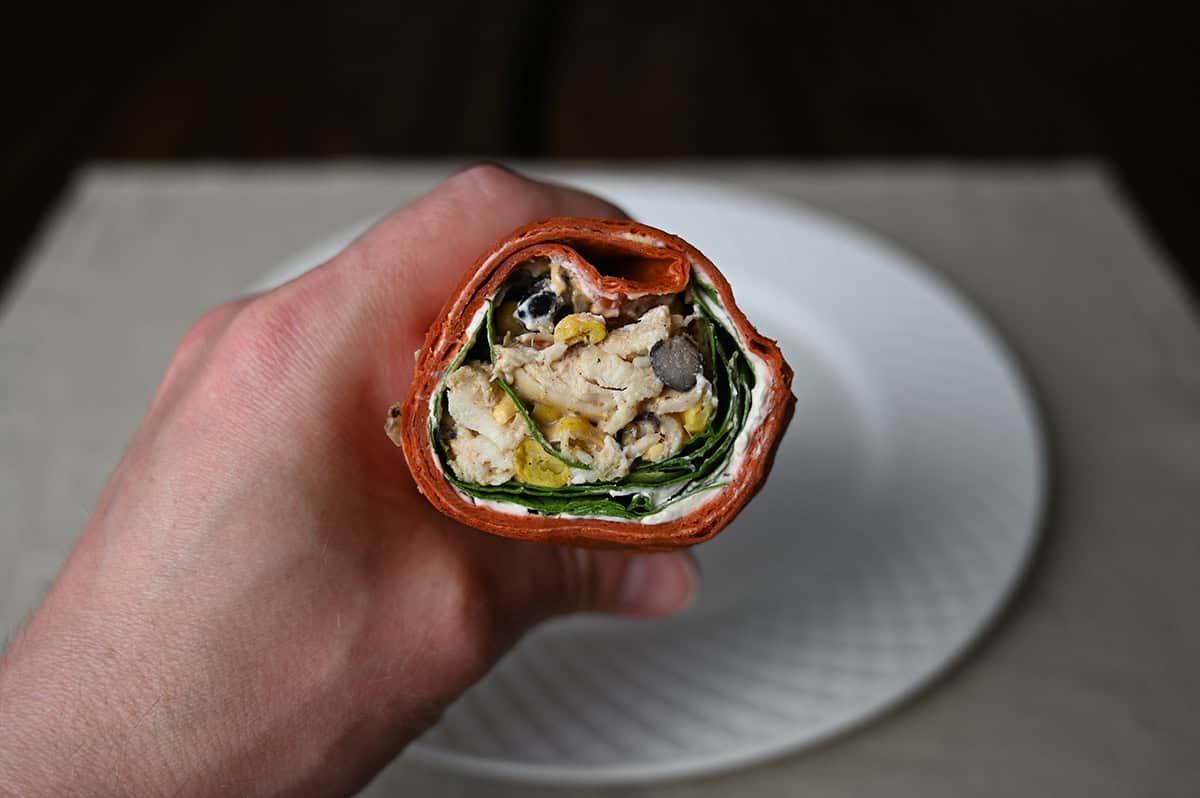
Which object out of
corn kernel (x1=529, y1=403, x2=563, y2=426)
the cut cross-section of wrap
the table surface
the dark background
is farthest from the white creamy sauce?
the dark background

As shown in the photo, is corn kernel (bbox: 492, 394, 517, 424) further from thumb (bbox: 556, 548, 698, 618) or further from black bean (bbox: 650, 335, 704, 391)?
thumb (bbox: 556, 548, 698, 618)

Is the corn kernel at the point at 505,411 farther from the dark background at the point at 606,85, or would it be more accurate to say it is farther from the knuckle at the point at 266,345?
the dark background at the point at 606,85

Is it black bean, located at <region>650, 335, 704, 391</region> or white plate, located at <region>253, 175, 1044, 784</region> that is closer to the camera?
black bean, located at <region>650, 335, 704, 391</region>

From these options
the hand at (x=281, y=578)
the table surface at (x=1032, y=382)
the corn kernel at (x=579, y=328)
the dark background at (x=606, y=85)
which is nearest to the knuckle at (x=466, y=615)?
the hand at (x=281, y=578)

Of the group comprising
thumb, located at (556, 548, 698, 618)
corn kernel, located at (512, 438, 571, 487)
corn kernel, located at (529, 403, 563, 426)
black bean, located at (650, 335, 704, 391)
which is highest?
black bean, located at (650, 335, 704, 391)

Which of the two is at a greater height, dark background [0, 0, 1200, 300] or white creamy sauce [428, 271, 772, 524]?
dark background [0, 0, 1200, 300]

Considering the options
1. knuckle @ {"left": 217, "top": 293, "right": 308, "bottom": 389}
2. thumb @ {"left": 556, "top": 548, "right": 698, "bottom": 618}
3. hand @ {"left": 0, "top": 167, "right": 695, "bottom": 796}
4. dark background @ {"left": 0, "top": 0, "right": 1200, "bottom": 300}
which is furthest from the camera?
dark background @ {"left": 0, "top": 0, "right": 1200, "bottom": 300}

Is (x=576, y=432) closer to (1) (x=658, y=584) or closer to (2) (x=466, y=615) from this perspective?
(2) (x=466, y=615)

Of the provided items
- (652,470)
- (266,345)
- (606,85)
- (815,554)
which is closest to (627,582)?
(652,470)
